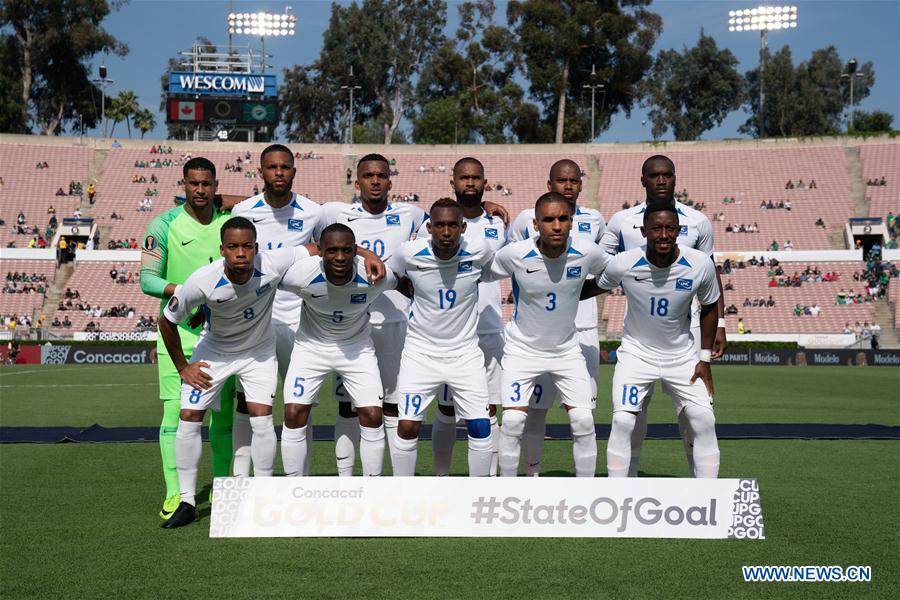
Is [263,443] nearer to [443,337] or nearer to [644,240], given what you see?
[443,337]

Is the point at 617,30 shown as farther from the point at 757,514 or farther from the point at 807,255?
the point at 757,514

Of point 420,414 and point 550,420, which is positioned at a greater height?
point 420,414

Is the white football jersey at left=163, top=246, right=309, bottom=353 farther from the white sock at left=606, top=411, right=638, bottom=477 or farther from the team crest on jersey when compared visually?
the team crest on jersey

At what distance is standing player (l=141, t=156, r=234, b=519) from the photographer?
23.9 feet

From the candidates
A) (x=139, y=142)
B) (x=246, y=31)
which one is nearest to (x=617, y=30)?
(x=246, y=31)

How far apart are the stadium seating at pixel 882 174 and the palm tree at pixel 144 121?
54.1 metres

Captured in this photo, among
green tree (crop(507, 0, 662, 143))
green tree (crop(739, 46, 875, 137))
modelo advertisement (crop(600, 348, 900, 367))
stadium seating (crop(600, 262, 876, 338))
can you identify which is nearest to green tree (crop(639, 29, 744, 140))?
green tree (crop(739, 46, 875, 137))

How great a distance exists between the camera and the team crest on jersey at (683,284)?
7047mm

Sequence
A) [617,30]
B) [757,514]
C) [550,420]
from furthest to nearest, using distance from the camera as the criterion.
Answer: [617,30] → [550,420] → [757,514]

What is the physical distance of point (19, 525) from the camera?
6.63 m

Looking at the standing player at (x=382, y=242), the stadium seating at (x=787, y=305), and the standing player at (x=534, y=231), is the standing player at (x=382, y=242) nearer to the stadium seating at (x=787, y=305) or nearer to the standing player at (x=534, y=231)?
the standing player at (x=534, y=231)

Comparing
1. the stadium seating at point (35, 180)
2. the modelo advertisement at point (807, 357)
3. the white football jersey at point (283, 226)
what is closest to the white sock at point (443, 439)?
the white football jersey at point (283, 226)

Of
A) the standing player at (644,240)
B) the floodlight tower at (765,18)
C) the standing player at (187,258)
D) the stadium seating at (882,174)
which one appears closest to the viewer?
Result: the standing player at (187,258)

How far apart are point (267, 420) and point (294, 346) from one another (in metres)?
0.62
